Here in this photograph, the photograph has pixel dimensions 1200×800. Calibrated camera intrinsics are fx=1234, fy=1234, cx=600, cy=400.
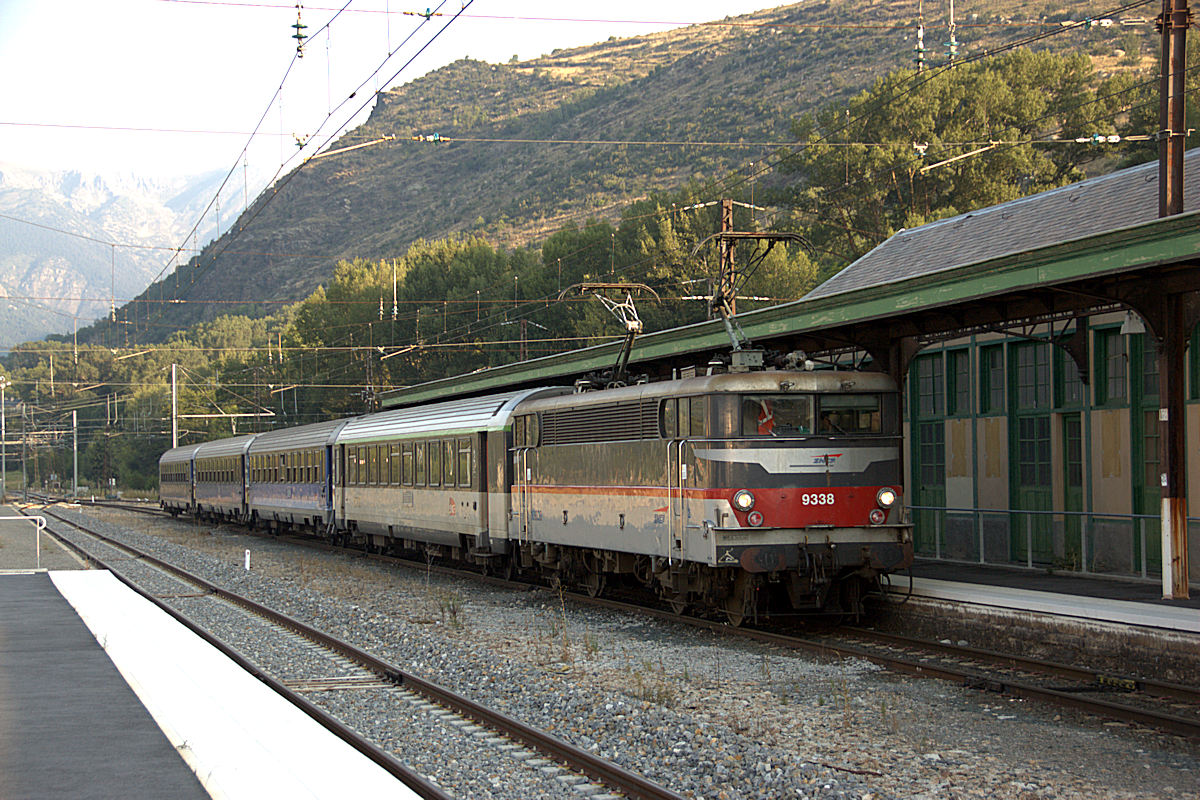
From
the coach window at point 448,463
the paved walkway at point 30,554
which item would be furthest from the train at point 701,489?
the paved walkway at point 30,554

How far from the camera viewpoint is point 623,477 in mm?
16469

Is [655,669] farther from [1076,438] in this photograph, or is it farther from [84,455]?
[84,455]

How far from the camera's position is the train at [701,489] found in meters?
14.4

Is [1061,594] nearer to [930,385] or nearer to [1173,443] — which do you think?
[1173,443]

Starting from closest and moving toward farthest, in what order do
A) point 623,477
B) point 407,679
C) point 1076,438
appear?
point 407,679, point 623,477, point 1076,438

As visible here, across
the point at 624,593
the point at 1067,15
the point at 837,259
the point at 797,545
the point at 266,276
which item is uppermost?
the point at 1067,15

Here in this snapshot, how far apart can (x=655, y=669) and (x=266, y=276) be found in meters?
193

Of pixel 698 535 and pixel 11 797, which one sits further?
pixel 698 535

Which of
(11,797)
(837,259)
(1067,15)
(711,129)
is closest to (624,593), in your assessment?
(11,797)

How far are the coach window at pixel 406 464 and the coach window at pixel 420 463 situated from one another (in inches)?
16.9

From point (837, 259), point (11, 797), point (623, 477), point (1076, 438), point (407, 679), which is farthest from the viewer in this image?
point (837, 259)

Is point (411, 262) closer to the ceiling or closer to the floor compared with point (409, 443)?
closer to the ceiling

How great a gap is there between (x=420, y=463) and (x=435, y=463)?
1079mm

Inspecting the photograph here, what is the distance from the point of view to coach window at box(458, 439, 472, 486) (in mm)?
22406
